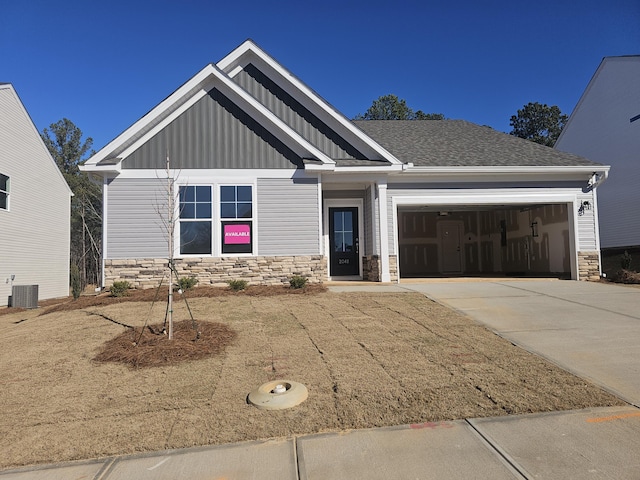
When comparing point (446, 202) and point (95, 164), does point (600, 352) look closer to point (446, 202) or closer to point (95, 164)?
point (446, 202)

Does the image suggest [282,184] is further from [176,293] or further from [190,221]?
[176,293]

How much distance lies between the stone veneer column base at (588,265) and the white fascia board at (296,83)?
639 centimetres

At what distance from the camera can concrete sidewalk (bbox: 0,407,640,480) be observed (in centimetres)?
267

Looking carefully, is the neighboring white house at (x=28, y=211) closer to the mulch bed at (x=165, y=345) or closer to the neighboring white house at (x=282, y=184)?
the neighboring white house at (x=282, y=184)

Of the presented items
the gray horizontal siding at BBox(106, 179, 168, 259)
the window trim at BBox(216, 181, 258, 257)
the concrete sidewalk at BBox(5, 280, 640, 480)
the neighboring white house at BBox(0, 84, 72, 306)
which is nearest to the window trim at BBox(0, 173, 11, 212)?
the neighboring white house at BBox(0, 84, 72, 306)

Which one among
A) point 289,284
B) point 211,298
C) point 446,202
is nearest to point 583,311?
point 446,202

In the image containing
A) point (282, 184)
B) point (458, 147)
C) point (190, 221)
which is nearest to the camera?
point (190, 221)

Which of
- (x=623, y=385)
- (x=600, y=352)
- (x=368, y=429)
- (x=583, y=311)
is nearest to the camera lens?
(x=368, y=429)

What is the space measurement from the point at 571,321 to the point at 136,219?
32.1 ft

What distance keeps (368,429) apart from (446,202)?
32.3 feet

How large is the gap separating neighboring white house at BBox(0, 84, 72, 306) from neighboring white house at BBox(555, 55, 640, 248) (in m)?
25.3

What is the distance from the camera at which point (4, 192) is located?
46.5ft

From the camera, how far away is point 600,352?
492cm

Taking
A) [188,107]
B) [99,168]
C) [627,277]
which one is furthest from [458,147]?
[99,168]
